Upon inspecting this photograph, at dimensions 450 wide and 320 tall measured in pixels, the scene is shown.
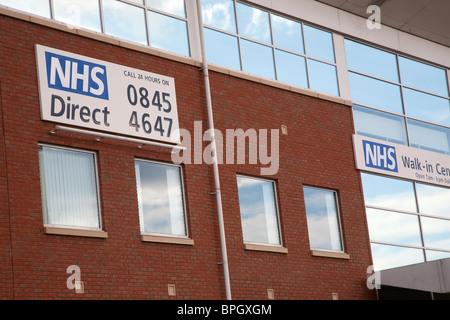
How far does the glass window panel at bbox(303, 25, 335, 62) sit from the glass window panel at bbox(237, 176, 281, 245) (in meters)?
4.17

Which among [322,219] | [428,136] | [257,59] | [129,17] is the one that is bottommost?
[322,219]

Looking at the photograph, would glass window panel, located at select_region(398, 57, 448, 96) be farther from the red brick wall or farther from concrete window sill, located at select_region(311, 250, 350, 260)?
concrete window sill, located at select_region(311, 250, 350, 260)

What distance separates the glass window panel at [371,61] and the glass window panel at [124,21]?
261 inches

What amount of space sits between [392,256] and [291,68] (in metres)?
5.42

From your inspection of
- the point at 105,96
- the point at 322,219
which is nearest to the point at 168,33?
the point at 105,96

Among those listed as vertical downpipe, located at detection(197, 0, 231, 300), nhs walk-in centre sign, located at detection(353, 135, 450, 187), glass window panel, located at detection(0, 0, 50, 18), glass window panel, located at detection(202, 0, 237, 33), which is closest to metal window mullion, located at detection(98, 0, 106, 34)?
glass window panel, located at detection(0, 0, 50, 18)

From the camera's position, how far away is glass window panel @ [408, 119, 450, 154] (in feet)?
74.1

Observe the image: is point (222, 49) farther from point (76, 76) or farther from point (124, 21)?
point (76, 76)

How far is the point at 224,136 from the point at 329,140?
350 cm

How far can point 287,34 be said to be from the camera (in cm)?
2033

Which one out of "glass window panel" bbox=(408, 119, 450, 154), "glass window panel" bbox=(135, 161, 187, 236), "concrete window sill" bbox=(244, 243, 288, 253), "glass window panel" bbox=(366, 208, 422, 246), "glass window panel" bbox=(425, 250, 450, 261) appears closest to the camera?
"glass window panel" bbox=(135, 161, 187, 236)

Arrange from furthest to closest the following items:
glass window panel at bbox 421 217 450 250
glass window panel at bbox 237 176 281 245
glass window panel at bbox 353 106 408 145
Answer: glass window panel at bbox 421 217 450 250
glass window panel at bbox 353 106 408 145
glass window panel at bbox 237 176 281 245

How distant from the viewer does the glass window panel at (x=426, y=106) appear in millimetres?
22859
